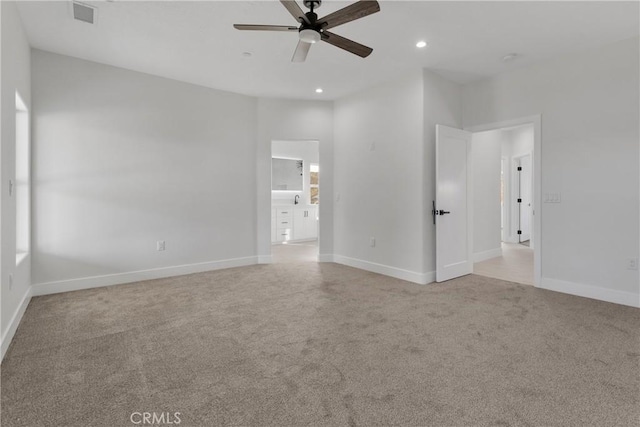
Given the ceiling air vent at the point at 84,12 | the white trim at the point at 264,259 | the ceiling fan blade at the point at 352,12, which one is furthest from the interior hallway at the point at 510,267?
the ceiling air vent at the point at 84,12

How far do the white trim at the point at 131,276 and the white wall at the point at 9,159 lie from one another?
634mm

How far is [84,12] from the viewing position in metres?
2.84

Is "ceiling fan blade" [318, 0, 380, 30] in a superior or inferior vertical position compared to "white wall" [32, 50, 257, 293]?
superior

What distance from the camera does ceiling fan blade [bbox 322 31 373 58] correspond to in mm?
2506

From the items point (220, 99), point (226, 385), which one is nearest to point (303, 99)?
point (220, 99)

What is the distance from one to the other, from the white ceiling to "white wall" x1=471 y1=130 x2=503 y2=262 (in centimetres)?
177

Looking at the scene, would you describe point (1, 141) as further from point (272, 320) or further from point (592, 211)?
point (592, 211)

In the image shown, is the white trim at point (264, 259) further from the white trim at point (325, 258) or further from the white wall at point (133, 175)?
the white trim at point (325, 258)

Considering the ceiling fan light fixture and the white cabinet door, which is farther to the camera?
the white cabinet door

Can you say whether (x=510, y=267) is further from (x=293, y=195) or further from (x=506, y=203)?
(x=293, y=195)

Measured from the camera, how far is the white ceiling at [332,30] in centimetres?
277

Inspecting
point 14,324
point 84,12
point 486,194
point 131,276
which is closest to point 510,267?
point 486,194

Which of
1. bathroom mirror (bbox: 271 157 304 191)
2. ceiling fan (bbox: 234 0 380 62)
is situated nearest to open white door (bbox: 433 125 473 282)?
ceiling fan (bbox: 234 0 380 62)

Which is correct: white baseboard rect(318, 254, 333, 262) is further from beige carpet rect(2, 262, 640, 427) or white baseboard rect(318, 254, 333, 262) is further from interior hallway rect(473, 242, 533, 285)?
interior hallway rect(473, 242, 533, 285)
